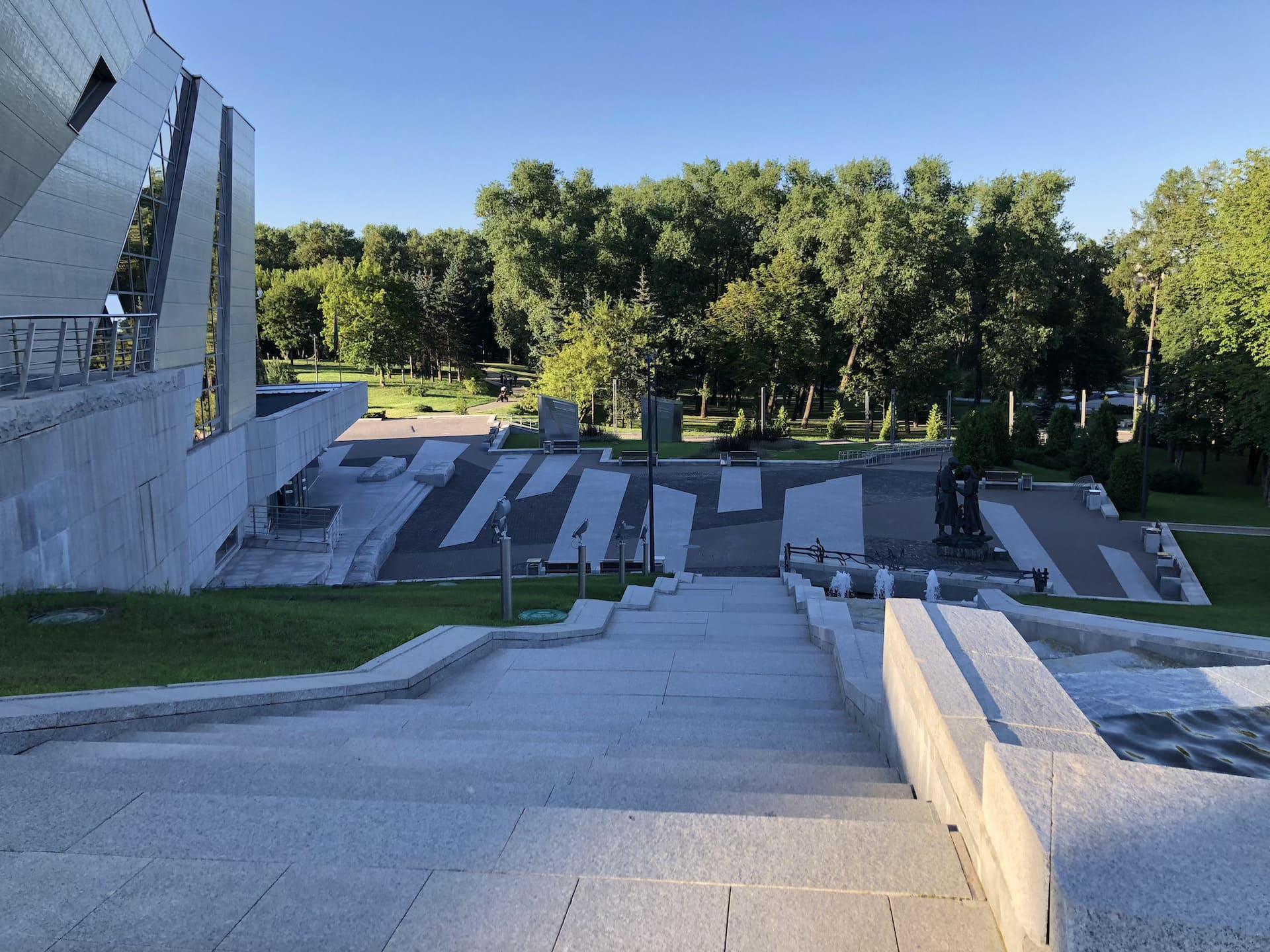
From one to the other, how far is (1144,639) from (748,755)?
5945 mm

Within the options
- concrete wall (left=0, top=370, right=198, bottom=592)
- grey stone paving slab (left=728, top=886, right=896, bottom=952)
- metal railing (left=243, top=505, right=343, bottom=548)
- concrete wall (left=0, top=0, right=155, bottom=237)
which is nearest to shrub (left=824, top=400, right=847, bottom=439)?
metal railing (left=243, top=505, right=343, bottom=548)

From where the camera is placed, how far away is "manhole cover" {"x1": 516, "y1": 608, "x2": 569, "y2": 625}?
463 inches

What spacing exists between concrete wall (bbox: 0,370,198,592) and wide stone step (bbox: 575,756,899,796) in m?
7.33

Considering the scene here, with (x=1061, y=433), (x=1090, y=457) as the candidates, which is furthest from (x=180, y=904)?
(x=1061, y=433)

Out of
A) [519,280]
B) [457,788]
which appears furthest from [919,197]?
[457,788]

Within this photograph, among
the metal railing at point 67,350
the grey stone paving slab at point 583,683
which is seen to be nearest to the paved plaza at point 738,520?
the metal railing at point 67,350

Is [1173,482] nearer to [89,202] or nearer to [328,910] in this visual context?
[89,202]

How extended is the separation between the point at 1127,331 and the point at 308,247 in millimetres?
69975

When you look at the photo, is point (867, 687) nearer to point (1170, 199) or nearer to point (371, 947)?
point (371, 947)

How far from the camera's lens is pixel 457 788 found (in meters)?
4.19

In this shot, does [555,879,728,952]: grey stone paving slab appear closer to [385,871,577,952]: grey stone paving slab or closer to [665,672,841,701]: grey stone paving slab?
[385,871,577,952]: grey stone paving slab

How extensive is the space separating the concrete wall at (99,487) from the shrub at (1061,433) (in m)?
34.2

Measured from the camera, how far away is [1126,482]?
28391 mm

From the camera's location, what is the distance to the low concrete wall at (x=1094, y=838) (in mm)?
→ 2287
